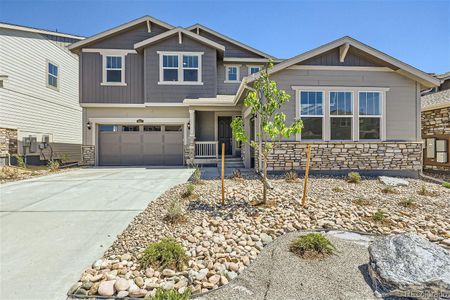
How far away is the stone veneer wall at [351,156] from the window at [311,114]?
0.39m

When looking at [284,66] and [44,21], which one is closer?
[284,66]

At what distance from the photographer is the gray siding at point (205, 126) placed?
1349cm

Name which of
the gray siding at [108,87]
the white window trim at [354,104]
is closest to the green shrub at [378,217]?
the white window trim at [354,104]

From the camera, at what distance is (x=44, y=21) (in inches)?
590

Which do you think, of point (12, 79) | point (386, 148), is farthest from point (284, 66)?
point (12, 79)

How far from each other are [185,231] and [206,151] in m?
8.83

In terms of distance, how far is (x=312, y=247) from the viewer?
3219mm

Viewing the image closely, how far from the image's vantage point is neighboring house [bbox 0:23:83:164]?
11539 millimetres

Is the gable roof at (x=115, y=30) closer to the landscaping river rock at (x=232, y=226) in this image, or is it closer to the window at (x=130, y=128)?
the window at (x=130, y=128)

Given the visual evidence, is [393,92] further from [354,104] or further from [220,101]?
[220,101]

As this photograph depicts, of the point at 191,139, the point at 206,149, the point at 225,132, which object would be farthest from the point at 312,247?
the point at 225,132

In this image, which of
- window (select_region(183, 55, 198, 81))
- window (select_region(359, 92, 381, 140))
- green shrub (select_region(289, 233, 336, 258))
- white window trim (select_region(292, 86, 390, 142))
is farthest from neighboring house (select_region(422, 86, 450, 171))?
window (select_region(183, 55, 198, 81))

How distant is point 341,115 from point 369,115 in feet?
3.59

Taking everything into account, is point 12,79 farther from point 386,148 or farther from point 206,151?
point 386,148
